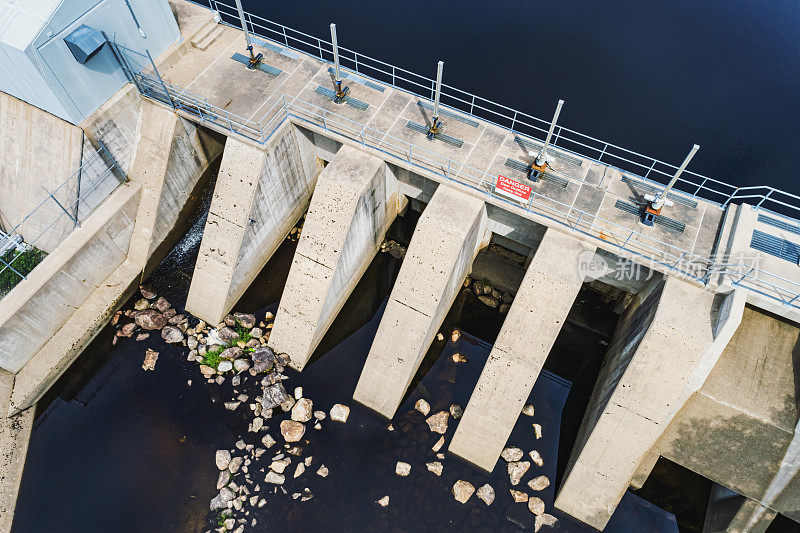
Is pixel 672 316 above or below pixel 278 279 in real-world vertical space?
above

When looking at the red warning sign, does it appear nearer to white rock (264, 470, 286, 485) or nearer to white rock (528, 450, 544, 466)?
white rock (528, 450, 544, 466)

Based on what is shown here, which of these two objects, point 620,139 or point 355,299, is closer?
point 355,299

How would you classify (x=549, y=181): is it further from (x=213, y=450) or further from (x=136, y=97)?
(x=136, y=97)

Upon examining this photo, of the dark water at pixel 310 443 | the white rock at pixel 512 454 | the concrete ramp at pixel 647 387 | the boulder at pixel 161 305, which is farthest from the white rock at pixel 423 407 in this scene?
the boulder at pixel 161 305

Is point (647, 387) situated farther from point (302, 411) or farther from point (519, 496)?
point (302, 411)

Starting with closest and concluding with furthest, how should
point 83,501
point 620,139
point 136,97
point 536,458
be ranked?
point 83,501 → point 536,458 → point 136,97 → point 620,139

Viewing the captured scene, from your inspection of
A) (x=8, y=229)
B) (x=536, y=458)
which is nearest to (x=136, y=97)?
(x=8, y=229)
